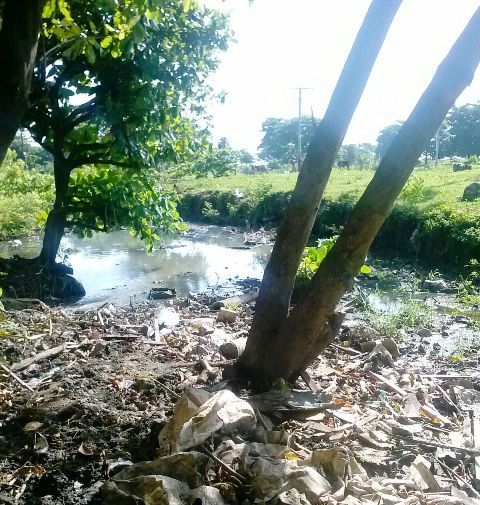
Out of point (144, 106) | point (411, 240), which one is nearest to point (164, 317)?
point (144, 106)

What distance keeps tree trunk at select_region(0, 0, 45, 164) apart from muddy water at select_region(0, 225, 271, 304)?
A: 890cm

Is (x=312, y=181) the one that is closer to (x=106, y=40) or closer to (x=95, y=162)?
(x=106, y=40)

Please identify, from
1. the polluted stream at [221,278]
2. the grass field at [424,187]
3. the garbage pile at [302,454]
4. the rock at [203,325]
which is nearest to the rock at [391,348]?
the polluted stream at [221,278]

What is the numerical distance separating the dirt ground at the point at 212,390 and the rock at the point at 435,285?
5.65 meters

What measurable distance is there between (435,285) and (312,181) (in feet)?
29.8

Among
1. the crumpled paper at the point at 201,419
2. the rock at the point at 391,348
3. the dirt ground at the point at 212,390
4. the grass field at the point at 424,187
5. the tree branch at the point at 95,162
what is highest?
the tree branch at the point at 95,162

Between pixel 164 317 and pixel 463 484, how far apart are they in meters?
5.42

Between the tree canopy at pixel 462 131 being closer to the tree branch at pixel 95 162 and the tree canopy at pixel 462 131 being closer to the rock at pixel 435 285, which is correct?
the rock at pixel 435 285

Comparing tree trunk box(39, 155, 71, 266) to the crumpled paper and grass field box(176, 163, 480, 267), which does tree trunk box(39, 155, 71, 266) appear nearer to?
grass field box(176, 163, 480, 267)

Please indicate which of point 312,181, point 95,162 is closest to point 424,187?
point 95,162

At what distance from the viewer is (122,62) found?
30.4 feet

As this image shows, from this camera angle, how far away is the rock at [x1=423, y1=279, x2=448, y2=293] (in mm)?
12078

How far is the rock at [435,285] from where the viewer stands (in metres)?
12.1

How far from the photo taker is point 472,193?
16.3 meters
